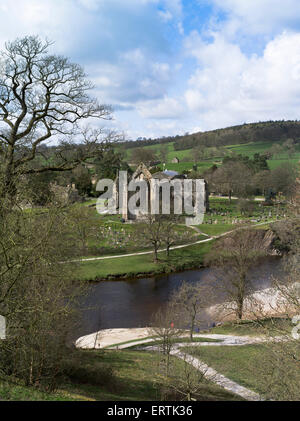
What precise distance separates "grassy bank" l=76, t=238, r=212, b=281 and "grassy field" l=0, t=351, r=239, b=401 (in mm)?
17887

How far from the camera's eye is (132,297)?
30.5m

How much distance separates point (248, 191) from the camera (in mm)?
80812

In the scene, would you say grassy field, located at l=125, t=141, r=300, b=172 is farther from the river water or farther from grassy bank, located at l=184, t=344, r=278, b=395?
grassy bank, located at l=184, t=344, r=278, b=395

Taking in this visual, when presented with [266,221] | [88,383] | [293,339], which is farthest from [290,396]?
[266,221]

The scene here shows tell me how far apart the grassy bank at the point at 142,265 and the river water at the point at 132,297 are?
1034 millimetres

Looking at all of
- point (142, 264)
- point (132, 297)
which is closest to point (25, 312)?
point (132, 297)

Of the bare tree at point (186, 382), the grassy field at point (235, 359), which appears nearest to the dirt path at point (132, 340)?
the grassy field at point (235, 359)

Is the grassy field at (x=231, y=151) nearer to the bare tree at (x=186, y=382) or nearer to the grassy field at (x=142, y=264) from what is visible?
the grassy field at (x=142, y=264)

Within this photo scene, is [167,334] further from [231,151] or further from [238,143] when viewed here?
[238,143]

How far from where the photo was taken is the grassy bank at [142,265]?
35656mm

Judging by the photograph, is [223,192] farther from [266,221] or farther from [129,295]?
[129,295]

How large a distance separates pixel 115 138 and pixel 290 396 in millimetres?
10373

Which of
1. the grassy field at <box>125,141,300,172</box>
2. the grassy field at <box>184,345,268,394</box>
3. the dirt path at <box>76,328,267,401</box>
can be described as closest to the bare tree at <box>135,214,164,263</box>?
the dirt path at <box>76,328,267,401</box>

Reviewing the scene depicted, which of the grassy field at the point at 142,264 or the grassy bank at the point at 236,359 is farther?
the grassy field at the point at 142,264
